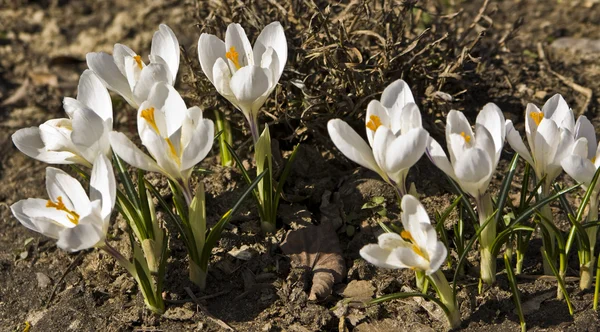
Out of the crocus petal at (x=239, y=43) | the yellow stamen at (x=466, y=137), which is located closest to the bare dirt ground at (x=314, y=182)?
the crocus petal at (x=239, y=43)

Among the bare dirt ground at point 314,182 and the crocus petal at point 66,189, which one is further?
the bare dirt ground at point 314,182

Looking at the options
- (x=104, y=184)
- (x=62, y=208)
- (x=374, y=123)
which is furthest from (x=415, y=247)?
(x=62, y=208)

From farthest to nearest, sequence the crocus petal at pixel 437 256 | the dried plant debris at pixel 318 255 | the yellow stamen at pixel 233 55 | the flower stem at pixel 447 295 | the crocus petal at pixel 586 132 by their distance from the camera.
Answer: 1. the dried plant debris at pixel 318 255
2. the yellow stamen at pixel 233 55
3. the crocus petal at pixel 586 132
4. the flower stem at pixel 447 295
5. the crocus petal at pixel 437 256

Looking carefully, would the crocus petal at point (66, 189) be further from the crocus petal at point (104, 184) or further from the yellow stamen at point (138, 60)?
the yellow stamen at point (138, 60)

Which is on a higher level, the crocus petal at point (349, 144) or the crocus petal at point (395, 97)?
the crocus petal at point (395, 97)

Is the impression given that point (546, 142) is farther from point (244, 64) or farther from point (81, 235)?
point (81, 235)
